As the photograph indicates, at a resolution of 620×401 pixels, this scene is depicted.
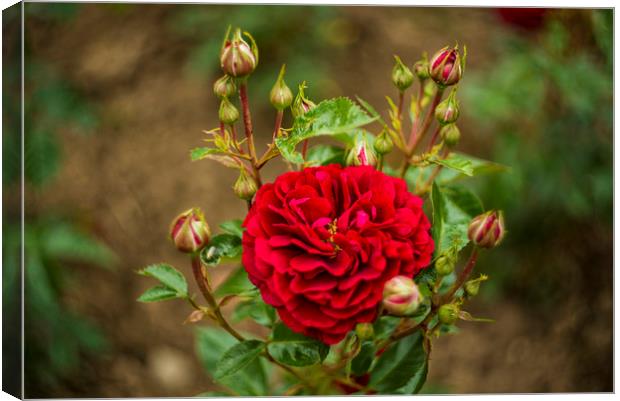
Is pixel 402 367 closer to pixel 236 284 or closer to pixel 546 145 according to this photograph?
pixel 236 284

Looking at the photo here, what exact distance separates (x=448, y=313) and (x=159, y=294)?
0.28 metres

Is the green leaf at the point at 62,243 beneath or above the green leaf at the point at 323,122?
beneath

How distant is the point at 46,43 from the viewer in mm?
1979

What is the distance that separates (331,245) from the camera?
62cm

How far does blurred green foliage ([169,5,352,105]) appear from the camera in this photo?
7.11 ft

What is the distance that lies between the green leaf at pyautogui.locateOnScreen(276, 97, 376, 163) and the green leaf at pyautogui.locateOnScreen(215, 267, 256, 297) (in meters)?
0.21

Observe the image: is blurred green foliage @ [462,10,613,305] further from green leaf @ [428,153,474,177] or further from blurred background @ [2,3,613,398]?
green leaf @ [428,153,474,177]

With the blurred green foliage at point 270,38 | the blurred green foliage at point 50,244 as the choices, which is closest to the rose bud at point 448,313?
the blurred green foliage at point 50,244

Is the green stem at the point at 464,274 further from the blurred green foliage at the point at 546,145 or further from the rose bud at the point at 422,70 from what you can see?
the blurred green foliage at the point at 546,145

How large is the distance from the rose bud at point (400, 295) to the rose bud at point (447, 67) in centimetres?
20

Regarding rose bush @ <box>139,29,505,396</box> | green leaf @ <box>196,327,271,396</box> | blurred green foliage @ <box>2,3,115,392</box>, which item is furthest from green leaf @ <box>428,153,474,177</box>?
blurred green foliage @ <box>2,3,115,392</box>

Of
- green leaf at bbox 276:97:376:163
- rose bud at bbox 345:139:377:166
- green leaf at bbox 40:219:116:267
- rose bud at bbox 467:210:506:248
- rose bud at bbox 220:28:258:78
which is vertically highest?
rose bud at bbox 220:28:258:78

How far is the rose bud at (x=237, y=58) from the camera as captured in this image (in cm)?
Result: 64

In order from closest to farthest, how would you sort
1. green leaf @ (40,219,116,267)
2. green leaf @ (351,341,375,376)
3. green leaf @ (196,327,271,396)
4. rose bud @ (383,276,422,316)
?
rose bud @ (383,276,422,316), green leaf @ (351,341,375,376), green leaf @ (196,327,271,396), green leaf @ (40,219,116,267)
